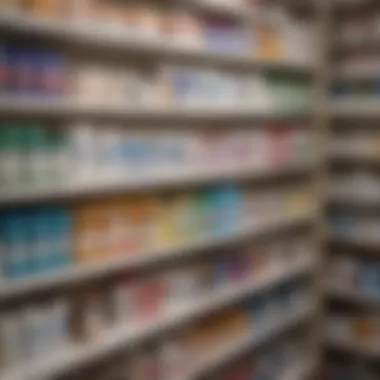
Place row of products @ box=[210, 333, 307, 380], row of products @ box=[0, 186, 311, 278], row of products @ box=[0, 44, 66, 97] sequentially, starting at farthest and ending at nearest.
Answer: row of products @ box=[210, 333, 307, 380] < row of products @ box=[0, 186, 311, 278] < row of products @ box=[0, 44, 66, 97]

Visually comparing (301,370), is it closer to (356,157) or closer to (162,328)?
(356,157)

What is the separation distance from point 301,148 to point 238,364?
125 centimetres

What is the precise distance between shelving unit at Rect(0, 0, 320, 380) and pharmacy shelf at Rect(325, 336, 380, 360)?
119 mm

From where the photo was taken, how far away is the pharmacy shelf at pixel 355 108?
3808 millimetres

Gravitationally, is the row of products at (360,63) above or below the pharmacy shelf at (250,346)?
above

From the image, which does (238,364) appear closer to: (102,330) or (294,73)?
(102,330)

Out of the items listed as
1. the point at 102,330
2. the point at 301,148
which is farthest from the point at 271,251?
the point at 102,330

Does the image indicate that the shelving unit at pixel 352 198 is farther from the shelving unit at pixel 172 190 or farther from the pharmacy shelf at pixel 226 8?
the pharmacy shelf at pixel 226 8

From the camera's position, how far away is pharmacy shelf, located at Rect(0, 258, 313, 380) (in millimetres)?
2359

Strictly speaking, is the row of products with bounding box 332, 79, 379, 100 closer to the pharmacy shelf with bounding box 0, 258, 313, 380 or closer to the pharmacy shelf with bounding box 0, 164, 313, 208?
the pharmacy shelf with bounding box 0, 164, 313, 208

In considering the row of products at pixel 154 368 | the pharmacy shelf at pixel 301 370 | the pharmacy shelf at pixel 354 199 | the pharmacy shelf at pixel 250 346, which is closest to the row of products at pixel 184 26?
the pharmacy shelf at pixel 354 199

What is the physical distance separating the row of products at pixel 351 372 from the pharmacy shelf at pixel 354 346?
9 centimetres

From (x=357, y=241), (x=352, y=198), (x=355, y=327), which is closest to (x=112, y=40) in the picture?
(x=352, y=198)

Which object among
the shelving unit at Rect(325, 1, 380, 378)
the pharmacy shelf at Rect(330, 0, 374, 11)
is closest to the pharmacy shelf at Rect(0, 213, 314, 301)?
the shelving unit at Rect(325, 1, 380, 378)
